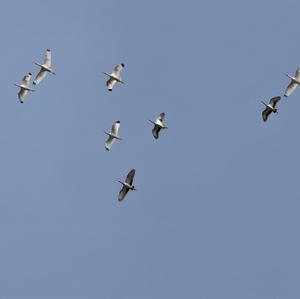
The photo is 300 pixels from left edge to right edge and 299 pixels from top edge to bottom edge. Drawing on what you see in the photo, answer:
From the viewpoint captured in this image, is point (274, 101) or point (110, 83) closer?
point (274, 101)

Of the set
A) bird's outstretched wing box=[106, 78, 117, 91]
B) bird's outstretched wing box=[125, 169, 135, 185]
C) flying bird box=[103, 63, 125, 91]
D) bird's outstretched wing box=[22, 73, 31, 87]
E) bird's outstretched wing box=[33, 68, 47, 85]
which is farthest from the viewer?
bird's outstretched wing box=[22, 73, 31, 87]

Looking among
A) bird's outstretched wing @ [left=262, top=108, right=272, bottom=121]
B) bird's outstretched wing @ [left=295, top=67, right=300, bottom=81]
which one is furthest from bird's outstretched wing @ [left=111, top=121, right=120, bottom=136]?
bird's outstretched wing @ [left=295, top=67, right=300, bottom=81]

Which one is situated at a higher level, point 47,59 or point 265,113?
point 265,113

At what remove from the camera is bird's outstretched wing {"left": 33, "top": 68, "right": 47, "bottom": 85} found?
4134 inches

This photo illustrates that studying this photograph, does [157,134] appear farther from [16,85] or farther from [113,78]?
[16,85]

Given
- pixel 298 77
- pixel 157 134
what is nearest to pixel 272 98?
pixel 298 77

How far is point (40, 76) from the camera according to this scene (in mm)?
105062

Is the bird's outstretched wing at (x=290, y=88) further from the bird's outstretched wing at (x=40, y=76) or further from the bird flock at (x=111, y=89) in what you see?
the bird's outstretched wing at (x=40, y=76)

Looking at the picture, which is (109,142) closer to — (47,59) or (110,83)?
(110,83)

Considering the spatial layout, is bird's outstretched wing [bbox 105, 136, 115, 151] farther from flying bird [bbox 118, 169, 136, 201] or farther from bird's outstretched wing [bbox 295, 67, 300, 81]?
bird's outstretched wing [bbox 295, 67, 300, 81]

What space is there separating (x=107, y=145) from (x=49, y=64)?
958cm

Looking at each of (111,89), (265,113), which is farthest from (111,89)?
(265,113)

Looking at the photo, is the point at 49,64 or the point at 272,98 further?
the point at 49,64

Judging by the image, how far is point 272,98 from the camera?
98.2m
